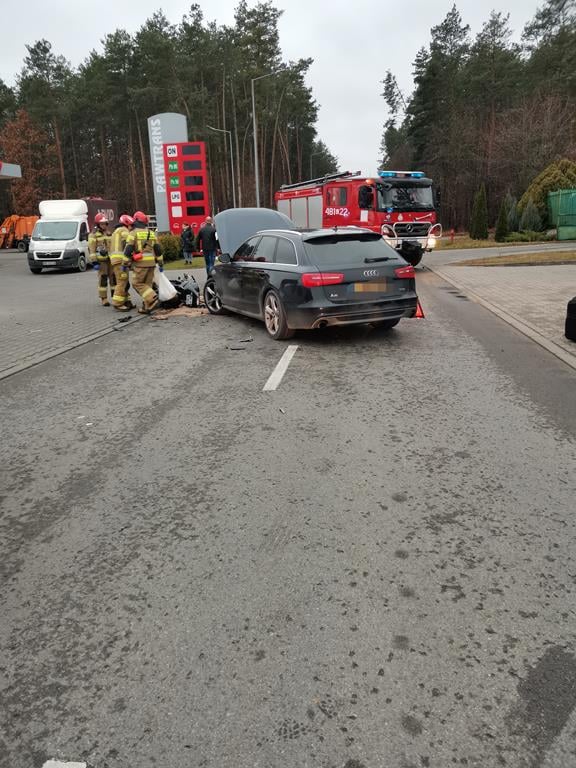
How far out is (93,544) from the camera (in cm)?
342

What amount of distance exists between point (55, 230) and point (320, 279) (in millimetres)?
19917

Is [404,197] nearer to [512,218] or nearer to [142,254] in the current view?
Result: [142,254]

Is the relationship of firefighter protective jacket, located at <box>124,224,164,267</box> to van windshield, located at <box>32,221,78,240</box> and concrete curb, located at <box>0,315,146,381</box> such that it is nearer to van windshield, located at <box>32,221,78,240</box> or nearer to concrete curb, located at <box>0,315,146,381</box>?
concrete curb, located at <box>0,315,146,381</box>

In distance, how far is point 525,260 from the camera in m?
20.5

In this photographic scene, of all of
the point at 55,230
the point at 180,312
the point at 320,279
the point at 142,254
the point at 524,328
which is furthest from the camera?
the point at 55,230

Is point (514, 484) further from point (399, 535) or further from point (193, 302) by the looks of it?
point (193, 302)

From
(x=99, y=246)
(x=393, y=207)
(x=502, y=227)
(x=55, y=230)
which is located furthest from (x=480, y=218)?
(x=99, y=246)

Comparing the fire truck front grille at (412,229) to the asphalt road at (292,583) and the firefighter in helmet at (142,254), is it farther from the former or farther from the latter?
the asphalt road at (292,583)

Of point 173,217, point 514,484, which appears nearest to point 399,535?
point 514,484

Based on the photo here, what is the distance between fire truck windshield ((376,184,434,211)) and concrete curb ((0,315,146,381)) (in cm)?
1011

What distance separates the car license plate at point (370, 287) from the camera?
327 inches

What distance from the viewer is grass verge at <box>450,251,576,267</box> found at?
19875 millimetres

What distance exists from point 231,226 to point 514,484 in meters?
14.5

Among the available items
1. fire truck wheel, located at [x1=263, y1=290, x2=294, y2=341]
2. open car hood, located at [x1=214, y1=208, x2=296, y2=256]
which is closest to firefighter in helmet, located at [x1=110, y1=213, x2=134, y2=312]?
fire truck wheel, located at [x1=263, y1=290, x2=294, y2=341]
